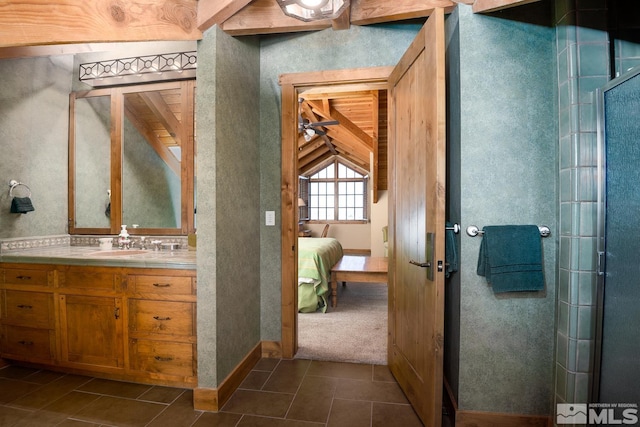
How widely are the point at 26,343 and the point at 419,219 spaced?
3.00 metres

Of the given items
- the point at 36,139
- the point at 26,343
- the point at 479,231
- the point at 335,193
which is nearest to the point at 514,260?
the point at 479,231

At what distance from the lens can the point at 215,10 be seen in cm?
189

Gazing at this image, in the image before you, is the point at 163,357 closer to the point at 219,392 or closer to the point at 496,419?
the point at 219,392

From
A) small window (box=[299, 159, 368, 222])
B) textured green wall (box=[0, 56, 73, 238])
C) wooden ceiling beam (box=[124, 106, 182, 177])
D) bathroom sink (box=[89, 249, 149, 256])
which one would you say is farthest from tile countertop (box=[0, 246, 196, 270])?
small window (box=[299, 159, 368, 222])

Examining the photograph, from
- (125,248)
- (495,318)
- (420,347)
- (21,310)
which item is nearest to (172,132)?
(125,248)

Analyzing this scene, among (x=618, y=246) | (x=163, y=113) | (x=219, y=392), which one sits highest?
(x=163, y=113)

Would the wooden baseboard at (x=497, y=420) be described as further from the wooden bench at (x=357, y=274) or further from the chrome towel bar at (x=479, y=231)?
the wooden bench at (x=357, y=274)

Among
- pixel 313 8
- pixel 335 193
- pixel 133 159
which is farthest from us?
pixel 335 193

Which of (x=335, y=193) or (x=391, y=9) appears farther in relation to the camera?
(x=335, y=193)

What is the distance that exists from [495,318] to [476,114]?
3.71ft

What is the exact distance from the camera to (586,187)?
1.49 metres

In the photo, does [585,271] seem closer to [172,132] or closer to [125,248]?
[172,132]

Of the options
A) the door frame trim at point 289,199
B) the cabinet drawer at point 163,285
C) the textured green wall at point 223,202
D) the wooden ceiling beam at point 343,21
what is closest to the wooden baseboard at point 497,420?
the door frame trim at point 289,199

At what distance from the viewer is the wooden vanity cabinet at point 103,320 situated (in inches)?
82.2
